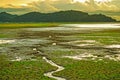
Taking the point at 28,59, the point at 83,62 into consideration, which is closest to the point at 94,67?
the point at 83,62

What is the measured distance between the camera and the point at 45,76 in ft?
90.1

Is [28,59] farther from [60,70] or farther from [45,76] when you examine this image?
[45,76]

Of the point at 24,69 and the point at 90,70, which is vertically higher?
the point at 24,69

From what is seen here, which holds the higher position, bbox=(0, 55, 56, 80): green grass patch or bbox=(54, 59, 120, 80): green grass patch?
bbox=(0, 55, 56, 80): green grass patch

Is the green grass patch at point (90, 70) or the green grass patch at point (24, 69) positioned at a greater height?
the green grass patch at point (24, 69)

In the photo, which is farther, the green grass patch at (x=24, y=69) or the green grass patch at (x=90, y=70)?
the green grass patch at (x=24, y=69)

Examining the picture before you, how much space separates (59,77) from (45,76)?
1.26 metres

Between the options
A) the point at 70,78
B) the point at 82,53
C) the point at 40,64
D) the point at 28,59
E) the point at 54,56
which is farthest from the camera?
the point at 82,53

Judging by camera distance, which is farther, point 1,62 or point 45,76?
point 1,62

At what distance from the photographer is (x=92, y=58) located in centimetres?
3816

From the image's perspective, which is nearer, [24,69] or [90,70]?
[90,70]

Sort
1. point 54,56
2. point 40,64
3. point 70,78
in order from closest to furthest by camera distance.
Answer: point 70,78 < point 40,64 < point 54,56

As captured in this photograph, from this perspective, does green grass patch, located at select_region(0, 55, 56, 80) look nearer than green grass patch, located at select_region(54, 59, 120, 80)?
No

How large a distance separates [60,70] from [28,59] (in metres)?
8.08
